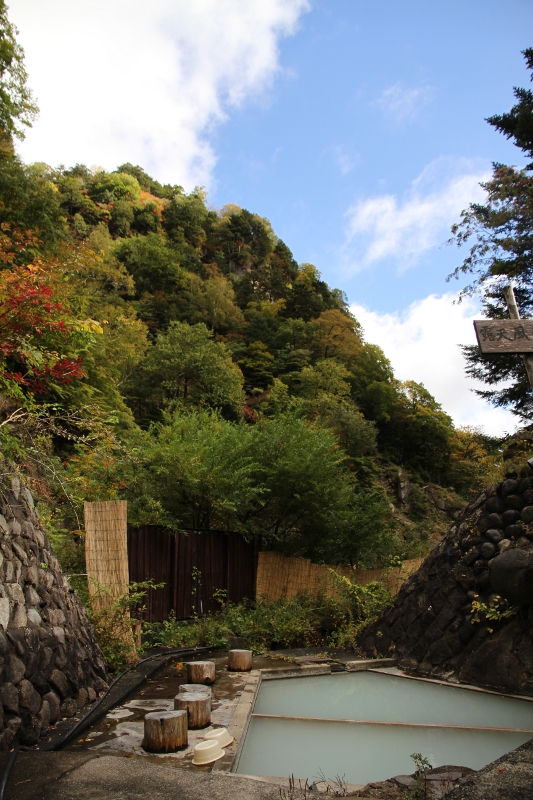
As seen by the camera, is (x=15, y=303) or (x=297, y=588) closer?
(x=15, y=303)

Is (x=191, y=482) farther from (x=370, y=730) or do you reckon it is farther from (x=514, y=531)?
(x=370, y=730)

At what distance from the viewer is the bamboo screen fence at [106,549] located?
5.75 metres

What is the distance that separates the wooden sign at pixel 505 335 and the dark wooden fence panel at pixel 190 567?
206 inches

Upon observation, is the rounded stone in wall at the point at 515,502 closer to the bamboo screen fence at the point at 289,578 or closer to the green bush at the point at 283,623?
the green bush at the point at 283,623

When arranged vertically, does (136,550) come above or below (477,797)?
above

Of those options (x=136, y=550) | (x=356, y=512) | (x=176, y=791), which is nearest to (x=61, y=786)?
(x=176, y=791)

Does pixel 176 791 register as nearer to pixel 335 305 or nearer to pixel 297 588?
pixel 297 588

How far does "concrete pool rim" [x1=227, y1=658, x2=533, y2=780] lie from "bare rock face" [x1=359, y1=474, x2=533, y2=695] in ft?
0.54

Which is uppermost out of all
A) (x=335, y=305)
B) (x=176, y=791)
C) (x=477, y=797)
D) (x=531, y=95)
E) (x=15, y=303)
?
(x=335, y=305)

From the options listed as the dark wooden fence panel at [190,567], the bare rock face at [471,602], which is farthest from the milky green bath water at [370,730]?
the dark wooden fence panel at [190,567]

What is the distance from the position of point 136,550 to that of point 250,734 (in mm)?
3971

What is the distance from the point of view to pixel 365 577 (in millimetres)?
11844

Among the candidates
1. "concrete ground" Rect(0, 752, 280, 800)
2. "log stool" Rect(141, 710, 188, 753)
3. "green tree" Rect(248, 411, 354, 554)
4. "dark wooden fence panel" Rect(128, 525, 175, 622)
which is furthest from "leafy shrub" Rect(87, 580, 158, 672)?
"green tree" Rect(248, 411, 354, 554)

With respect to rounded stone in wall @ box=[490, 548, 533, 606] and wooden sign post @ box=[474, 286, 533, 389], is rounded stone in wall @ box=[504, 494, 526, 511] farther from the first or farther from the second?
wooden sign post @ box=[474, 286, 533, 389]
